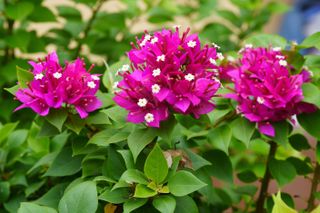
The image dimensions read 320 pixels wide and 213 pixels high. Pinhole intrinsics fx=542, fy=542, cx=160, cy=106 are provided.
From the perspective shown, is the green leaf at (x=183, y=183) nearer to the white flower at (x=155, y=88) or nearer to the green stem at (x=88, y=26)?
the white flower at (x=155, y=88)

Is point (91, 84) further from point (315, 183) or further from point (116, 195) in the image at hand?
point (315, 183)

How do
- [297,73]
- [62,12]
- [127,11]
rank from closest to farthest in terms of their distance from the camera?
[297,73] < [62,12] < [127,11]

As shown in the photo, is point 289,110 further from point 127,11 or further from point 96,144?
point 127,11

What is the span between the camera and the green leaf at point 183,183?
1.98ft

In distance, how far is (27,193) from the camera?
2.56 feet

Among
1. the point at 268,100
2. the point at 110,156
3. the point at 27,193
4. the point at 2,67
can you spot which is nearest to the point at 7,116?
the point at 2,67

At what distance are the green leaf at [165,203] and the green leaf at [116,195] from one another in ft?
0.12

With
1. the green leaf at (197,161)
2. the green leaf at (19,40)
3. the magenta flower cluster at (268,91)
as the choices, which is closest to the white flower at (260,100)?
the magenta flower cluster at (268,91)

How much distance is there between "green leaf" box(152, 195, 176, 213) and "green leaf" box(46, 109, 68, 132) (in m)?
0.15

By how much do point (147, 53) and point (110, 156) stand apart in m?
0.14

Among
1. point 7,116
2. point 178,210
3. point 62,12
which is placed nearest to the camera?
point 178,210

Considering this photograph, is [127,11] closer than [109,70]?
No

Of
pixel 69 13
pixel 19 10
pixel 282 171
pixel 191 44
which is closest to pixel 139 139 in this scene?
pixel 191 44

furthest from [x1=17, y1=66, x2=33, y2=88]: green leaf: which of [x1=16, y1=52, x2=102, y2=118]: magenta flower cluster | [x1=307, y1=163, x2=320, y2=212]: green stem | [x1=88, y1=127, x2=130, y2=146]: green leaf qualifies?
[x1=307, y1=163, x2=320, y2=212]: green stem
